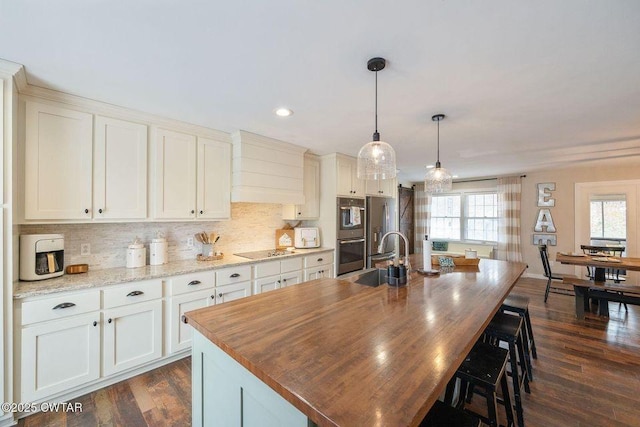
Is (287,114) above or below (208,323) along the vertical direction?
above

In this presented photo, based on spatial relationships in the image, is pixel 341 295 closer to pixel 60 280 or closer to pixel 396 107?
pixel 396 107

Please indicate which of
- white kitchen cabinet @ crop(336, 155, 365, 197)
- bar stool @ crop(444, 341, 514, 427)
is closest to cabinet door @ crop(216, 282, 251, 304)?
white kitchen cabinet @ crop(336, 155, 365, 197)

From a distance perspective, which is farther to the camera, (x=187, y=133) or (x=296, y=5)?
(x=187, y=133)

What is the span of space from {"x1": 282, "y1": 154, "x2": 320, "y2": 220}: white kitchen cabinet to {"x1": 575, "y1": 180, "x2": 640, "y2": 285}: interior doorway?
5.14 m

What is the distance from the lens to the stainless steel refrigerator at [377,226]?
4.29 m

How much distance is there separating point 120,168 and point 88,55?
101 cm

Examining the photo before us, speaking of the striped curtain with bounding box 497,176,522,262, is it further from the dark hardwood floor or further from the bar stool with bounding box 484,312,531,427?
the bar stool with bounding box 484,312,531,427

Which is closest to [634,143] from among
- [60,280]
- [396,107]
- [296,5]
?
[396,107]

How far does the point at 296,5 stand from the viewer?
1225mm

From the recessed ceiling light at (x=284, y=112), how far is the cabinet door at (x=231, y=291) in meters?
1.76

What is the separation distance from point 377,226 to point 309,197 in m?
1.23

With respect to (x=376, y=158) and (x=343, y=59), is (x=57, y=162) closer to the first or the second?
(x=343, y=59)

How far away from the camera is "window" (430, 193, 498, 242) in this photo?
6.37m

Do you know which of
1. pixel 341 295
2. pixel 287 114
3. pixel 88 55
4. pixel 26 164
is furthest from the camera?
pixel 287 114
